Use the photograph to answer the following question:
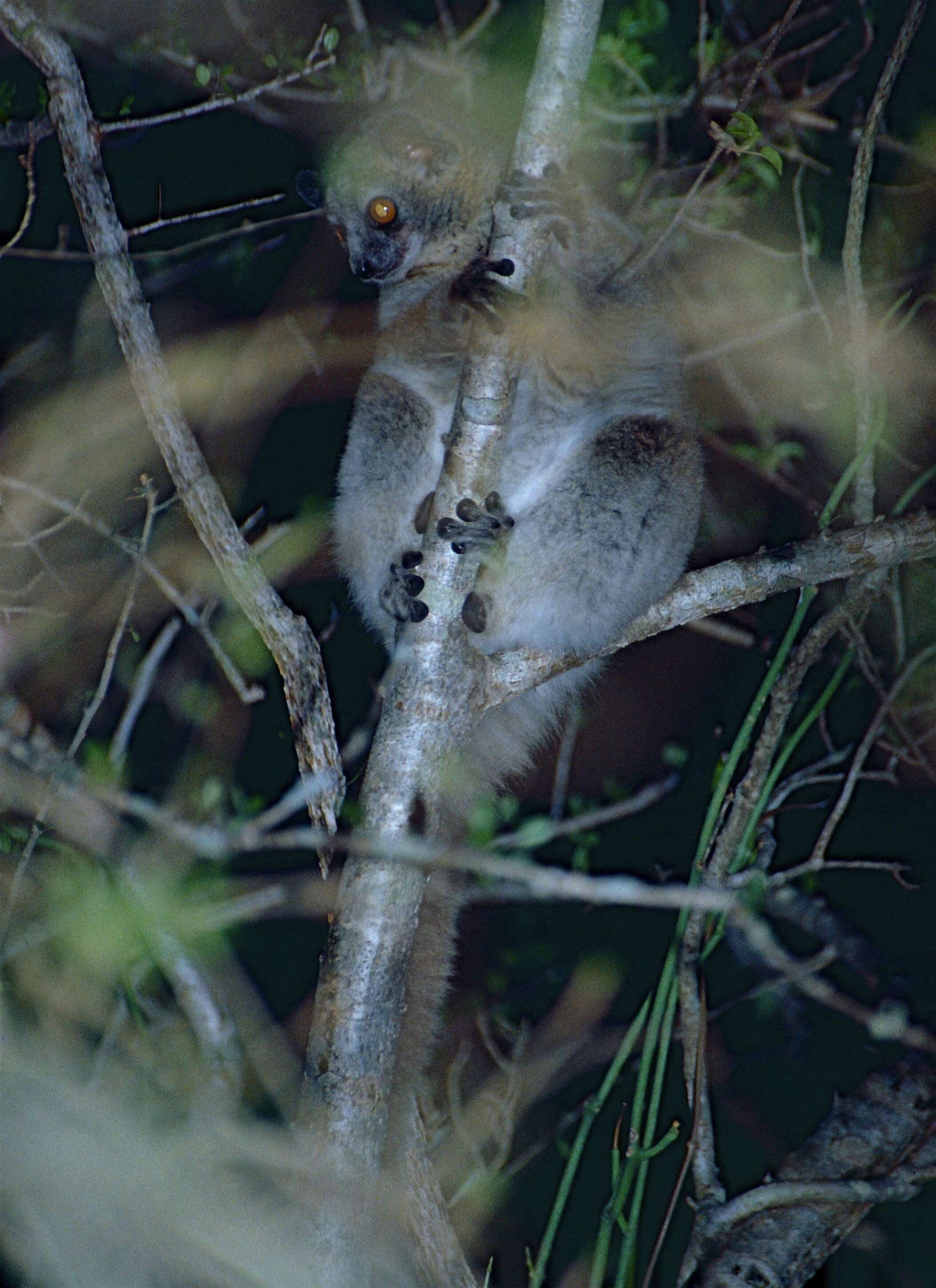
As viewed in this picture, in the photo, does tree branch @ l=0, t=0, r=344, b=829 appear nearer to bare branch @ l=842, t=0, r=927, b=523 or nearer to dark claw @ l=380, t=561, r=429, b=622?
dark claw @ l=380, t=561, r=429, b=622

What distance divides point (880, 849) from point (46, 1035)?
11.4 ft

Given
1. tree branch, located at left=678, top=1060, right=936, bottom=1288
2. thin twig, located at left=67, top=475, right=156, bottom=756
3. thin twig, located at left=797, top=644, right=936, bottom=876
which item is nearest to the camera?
tree branch, located at left=678, top=1060, right=936, bottom=1288

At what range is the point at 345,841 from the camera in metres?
1.91

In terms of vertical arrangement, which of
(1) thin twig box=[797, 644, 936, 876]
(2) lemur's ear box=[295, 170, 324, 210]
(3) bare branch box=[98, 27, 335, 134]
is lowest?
(1) thin twig box=[797, 644, 936, 876]

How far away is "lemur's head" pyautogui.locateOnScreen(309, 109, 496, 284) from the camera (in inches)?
159

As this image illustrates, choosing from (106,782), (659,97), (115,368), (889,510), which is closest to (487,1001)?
(106,782)

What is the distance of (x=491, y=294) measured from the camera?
2811mm

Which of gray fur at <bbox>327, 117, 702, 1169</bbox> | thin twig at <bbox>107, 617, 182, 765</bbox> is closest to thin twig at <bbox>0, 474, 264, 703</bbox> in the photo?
thin twig at <bbox>107, 617, 182, 765</bbox>

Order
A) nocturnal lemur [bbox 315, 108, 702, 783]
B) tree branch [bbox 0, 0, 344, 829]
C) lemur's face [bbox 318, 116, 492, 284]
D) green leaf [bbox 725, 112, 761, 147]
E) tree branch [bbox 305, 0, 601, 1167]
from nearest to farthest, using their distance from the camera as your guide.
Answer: tree branch [bbox 305, 0, 601, 1167] → green leaf [bbox 725, 112, 761, 147] → tree branch [bbox 0, 0, 344, 829] → nocturnal lemur [bbox 315, 108, 702, 783] → lemur's face [bbox 318, 116, 492, 284]

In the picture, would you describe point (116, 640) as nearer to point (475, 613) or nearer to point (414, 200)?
point (475, 613)

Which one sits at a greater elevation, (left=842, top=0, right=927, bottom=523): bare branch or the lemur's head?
the lemur's head

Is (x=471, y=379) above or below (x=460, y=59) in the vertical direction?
below

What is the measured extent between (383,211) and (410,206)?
13 centimetres

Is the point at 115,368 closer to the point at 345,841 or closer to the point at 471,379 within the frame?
the point at 471,379
